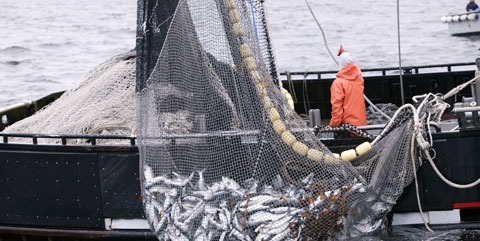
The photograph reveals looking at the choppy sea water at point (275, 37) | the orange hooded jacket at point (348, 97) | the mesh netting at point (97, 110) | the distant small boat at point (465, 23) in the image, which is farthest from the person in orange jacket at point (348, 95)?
the distant small boat at point (465, 23)

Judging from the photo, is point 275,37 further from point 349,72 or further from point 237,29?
point 237,29

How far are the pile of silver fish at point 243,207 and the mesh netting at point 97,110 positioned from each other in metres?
1.53

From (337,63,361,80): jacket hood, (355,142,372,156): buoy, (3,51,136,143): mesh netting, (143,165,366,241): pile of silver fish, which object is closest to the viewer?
(143,165,366,241): pile of silver fish

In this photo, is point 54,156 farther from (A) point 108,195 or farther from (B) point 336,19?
(B) point 336,19

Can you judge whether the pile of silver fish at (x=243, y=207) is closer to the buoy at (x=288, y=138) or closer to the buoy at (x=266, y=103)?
the buoy at (x=288, y=138)

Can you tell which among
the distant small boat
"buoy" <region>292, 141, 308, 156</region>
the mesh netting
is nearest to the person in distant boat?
the distant small boat

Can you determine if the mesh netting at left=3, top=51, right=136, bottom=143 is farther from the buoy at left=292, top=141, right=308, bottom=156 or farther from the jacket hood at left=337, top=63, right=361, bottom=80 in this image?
the jacket hood at left=337, top=63, right=361, bottom=80

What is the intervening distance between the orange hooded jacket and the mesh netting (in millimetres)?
2636

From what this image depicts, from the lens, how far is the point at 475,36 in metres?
41.2

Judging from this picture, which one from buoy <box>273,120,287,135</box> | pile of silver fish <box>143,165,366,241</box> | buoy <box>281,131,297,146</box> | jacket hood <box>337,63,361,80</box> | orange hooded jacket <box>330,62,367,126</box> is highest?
jacket hood <box>337,63,361,80</box>

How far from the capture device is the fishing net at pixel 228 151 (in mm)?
11039

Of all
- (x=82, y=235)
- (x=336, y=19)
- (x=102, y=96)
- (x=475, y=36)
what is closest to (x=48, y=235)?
(x=82, y=235)

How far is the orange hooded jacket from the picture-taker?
12547 millimetres

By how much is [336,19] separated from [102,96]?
39.9 metres
